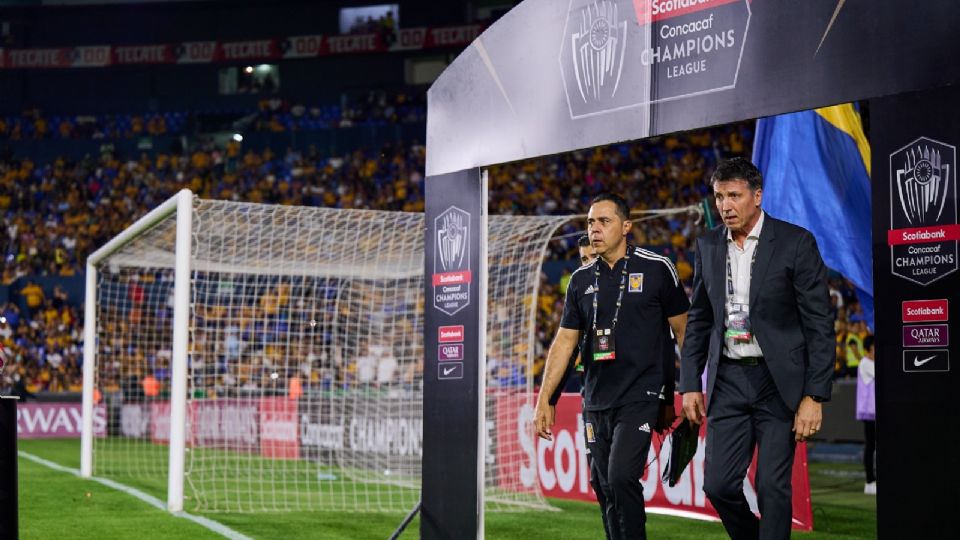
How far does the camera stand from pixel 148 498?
44.0 ft

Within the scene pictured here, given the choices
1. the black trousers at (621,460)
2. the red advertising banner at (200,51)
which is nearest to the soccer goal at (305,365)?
the black trousers at (621,460)

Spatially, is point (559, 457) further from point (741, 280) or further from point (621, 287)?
point (741, 280)

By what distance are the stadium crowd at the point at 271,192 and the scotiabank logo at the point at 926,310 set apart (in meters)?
16.6

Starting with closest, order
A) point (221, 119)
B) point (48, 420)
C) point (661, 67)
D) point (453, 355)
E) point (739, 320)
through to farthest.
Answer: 1. point (739, 320)
2. point (661, 67)
3. point (453, 355)
4. point (48, 420)
5. point (221, 119)

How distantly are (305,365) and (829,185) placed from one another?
1284cm

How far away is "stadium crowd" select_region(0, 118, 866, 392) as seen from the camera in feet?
90.1

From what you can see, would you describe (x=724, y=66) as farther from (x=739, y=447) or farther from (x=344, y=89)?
(x=344, y=89)

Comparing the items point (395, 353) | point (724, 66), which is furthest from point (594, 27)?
point (395, 353)

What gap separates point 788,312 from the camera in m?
5.91

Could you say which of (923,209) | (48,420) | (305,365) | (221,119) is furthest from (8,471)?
(221,119)

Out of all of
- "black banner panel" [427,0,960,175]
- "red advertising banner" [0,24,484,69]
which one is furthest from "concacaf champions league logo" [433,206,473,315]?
"red advertising banner" [0,24,484,69]

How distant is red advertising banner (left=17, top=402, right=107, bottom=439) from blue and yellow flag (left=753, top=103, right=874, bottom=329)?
1835 centimetres

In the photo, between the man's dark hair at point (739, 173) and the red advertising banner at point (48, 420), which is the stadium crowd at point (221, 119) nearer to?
the red advertising banner at point (48, 420)

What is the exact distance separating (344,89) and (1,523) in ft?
114
